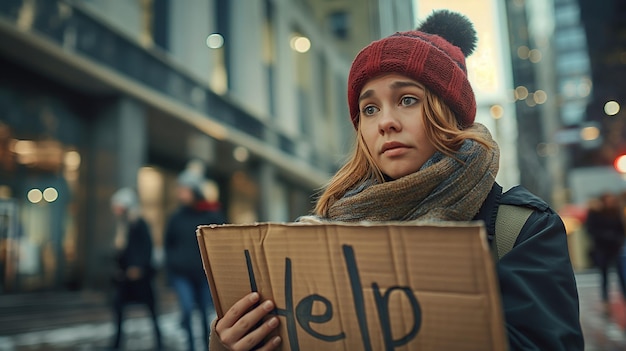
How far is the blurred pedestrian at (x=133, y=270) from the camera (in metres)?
6.08

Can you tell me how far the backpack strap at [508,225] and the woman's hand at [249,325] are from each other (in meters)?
0.55

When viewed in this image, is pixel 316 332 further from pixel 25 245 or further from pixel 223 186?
pixel 223 186

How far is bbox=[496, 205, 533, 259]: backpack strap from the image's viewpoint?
1.25 m

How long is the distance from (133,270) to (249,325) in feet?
17.3

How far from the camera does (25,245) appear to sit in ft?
35.8

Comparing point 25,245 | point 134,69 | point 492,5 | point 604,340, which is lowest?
point 604,340

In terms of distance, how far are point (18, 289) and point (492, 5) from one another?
10.1 meters

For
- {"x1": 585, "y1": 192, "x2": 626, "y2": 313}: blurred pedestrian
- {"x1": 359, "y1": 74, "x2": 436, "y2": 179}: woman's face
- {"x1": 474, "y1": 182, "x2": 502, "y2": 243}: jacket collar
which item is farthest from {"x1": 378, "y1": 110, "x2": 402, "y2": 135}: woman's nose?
{"x1": 585, "y1": 192, "x2": 626, "y2": 313}: blurred pedestrian

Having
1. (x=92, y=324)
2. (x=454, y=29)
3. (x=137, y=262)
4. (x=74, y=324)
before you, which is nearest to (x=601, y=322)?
(x=137, y=262)

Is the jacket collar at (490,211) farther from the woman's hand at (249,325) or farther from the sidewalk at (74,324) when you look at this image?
the sidewalk at (74,324)

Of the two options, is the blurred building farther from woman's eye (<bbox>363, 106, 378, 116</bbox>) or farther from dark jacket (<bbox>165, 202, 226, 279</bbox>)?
woman's eye (<bbox>363, 106, 378, 116</bbox>)

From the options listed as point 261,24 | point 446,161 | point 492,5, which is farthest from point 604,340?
point 261,24

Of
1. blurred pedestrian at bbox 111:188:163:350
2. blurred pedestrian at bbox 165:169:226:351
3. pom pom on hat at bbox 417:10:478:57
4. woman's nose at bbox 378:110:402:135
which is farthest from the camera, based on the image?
blurred pedestrian at bbox 111:188:163:350

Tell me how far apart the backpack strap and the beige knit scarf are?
0.21 ft
